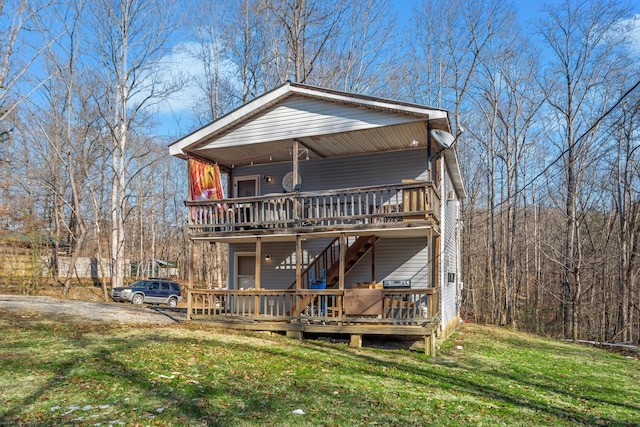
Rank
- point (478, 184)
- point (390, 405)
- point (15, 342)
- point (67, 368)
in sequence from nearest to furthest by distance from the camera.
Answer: point (390, 405) < point (67, 368) < point (15, 342) < point (478, 184)

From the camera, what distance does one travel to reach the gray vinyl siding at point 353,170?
1388 centimetres

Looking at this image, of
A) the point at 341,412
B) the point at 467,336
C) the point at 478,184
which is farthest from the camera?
the point at 478,184

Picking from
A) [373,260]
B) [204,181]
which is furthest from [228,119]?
[373,260]

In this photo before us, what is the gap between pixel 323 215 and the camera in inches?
480

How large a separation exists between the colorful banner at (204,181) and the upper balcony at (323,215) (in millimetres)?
533

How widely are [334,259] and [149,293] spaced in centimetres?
1413

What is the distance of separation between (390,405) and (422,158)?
8879 millimetres

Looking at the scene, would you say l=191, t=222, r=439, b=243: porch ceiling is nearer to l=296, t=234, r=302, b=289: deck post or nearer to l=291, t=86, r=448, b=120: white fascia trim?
l=296, t=234, r=302, b=289: deck post

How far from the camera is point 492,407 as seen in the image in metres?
6.61

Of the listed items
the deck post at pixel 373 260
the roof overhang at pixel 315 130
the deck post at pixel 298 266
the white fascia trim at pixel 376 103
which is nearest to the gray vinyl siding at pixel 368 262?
the deck post at pixel 373 260

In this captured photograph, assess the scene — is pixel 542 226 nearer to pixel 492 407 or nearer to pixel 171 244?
pixel 492 407

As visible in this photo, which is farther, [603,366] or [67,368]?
[603,366]

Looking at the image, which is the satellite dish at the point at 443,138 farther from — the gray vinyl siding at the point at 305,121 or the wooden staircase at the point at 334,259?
the wooden staircase at the point at 334,259

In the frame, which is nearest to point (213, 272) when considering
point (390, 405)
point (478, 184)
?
point (478, 184)
